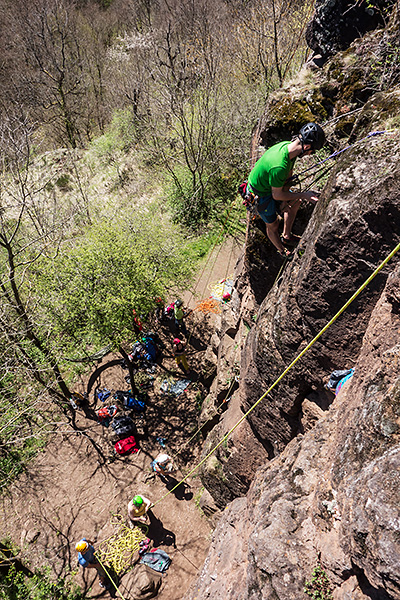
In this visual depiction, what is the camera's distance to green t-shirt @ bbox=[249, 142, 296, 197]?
13.6 ft

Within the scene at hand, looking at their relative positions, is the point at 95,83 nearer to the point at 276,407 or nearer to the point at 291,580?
the point at 276,407

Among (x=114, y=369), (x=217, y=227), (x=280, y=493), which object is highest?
(x=217, y=227)

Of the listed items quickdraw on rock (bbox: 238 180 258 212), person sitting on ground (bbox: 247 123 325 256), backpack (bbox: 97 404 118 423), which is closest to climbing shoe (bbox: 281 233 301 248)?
person sitting on ground (bbox: 247 123 325 256)

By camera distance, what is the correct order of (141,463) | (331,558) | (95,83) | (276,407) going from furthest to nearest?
(95,83) → (141,463) → (276,407) → (331,558)

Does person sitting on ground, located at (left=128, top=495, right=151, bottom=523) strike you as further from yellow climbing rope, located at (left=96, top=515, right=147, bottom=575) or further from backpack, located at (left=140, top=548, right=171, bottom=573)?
backpack, located at (left=140, top=548, right=171, bottom=573)

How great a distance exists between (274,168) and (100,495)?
948 cm

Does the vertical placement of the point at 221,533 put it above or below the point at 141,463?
below

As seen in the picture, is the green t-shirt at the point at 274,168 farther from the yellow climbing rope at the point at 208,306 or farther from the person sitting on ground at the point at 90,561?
the yellow climbing rope at the point at 208,306

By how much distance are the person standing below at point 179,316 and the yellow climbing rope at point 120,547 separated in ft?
20.9

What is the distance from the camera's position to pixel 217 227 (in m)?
16.5

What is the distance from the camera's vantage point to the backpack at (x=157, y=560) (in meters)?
7.46

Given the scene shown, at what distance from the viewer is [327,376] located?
4148 mm

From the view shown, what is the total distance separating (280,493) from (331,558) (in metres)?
0.98

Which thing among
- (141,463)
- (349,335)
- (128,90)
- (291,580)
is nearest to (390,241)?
(349,335)
